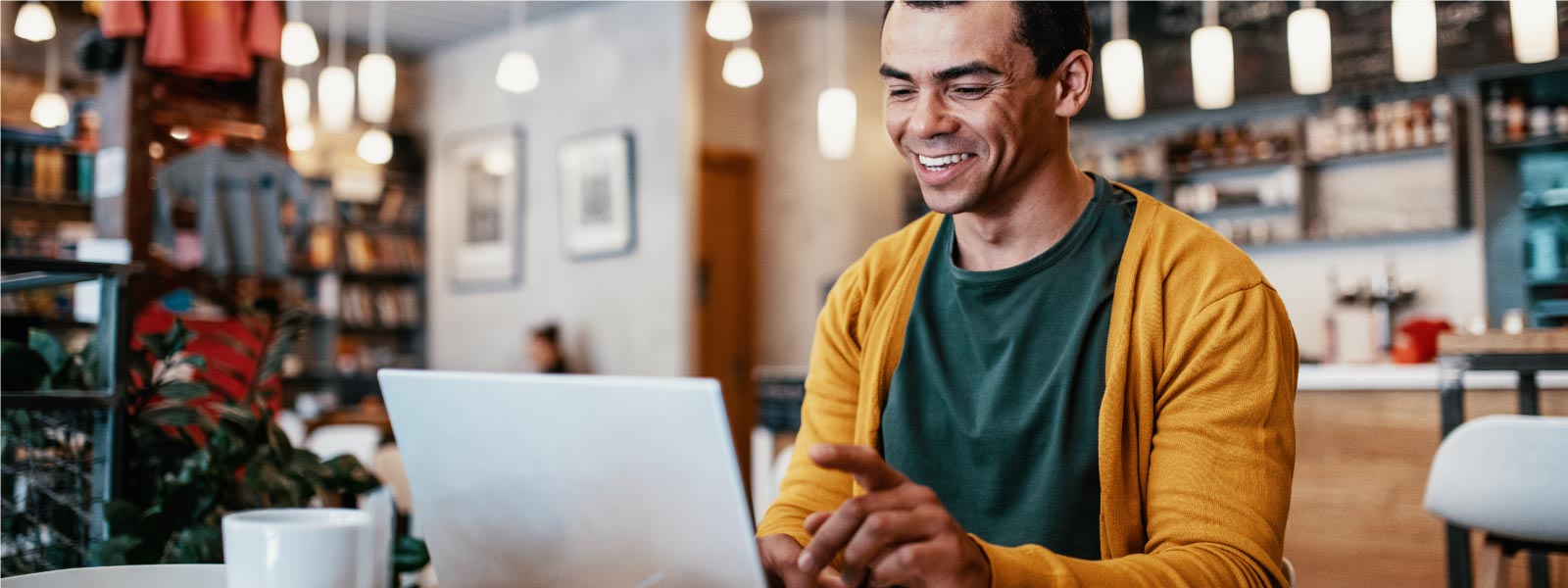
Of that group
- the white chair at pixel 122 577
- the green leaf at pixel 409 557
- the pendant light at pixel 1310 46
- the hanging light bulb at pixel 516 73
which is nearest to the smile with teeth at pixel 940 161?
the green leaf at pixel 409 557

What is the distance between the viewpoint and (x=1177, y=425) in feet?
3.73

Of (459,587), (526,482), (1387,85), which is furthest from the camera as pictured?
(1387,85)

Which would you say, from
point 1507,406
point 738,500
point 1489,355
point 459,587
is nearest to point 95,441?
point 459,587

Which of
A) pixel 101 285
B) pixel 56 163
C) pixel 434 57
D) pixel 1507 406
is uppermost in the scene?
pixel 434 57

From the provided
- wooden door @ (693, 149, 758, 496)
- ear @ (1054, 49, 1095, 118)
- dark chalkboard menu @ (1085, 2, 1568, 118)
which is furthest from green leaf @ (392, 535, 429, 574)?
wooden door @ (693, 149, 758, 496)

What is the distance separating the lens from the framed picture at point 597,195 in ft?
22.6

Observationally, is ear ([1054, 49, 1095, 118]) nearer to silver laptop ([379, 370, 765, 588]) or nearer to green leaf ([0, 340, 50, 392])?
silver laptop ([379, 370, 765, 588])

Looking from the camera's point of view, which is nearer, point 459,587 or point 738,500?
point 738,500

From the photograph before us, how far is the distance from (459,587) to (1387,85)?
576 cm

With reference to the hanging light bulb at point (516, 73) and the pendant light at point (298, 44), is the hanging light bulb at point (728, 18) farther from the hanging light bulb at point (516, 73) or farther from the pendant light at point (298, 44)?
the pendant light at point (298, 44)

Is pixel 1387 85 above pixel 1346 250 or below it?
above

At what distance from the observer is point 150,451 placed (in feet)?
4.64

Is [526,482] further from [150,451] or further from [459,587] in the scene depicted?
[150,451]

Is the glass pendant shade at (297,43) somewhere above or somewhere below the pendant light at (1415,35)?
above
